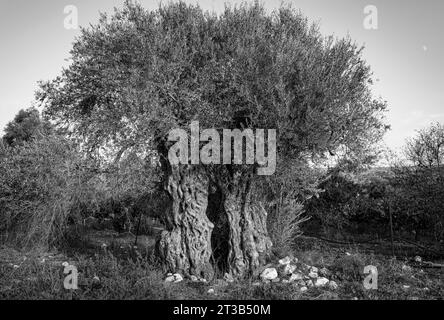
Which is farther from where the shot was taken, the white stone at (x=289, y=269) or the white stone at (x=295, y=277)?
the white stone at (x=289, y=269)

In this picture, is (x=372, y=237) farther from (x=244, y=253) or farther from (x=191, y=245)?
(x=191, y=245)

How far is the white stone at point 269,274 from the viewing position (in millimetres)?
9625

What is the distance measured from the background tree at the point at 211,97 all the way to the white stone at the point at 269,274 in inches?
15.5

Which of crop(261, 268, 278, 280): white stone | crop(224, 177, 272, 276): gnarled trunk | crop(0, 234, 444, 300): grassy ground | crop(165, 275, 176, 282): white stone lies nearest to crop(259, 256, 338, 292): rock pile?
crop(261, 268, 278, 280): white stone

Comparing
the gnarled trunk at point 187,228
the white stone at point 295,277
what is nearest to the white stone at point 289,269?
the white stone at point 295,277

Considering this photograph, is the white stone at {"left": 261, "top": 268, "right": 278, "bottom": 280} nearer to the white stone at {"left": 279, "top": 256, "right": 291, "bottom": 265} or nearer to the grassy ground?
the grassy ground

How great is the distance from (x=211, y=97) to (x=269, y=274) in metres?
4.95

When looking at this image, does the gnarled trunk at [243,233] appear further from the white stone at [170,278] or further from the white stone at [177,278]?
the white stone at [170,278]

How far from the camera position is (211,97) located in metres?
9.52

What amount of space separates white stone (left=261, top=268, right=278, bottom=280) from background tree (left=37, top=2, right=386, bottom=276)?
1.29ft

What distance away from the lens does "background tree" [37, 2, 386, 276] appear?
8922mm
